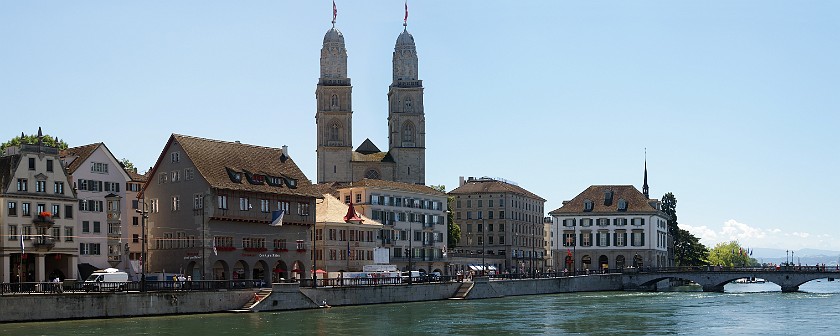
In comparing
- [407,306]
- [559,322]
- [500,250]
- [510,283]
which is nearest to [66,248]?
[407,306]

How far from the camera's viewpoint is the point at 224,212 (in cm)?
9606

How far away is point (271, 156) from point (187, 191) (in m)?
11.8

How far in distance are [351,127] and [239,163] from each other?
85.8 metres

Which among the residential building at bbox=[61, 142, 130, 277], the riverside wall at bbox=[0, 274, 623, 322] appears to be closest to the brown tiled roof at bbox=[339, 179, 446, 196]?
the riverside wall at bbox=[0, 274, 623, 322]

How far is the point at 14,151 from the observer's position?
295ft

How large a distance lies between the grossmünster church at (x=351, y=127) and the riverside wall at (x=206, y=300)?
229 ft

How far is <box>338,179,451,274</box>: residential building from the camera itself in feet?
432

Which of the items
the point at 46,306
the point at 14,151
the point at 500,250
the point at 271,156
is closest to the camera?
the point at 46,306

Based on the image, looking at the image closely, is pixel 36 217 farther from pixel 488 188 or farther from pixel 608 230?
pixel 488 188

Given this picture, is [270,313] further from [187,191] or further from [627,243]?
[627,243]

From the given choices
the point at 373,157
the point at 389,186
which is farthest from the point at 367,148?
the point at 389,186

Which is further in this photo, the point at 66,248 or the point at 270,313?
the point at 66,248

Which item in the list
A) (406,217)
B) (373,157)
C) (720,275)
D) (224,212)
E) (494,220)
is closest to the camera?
(224,212)

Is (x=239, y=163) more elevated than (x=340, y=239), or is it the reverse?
(x=239, y=163)
